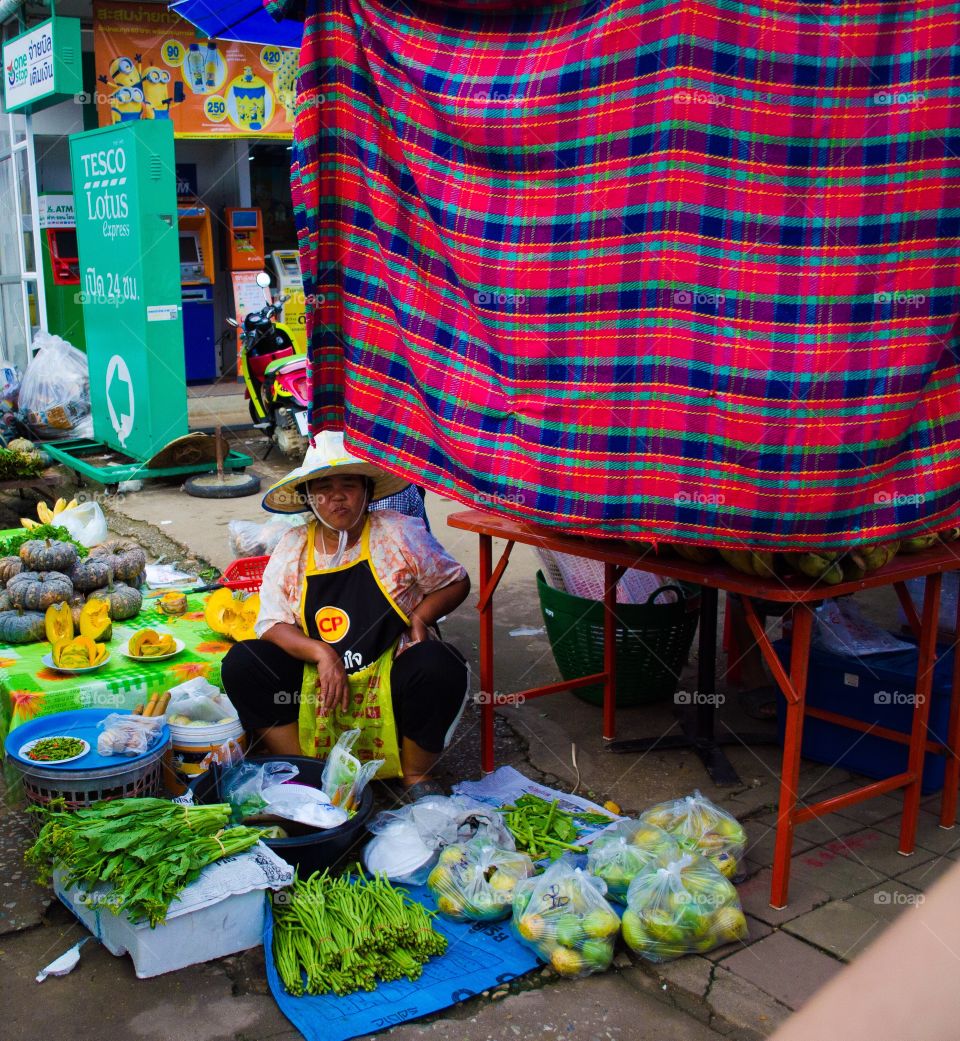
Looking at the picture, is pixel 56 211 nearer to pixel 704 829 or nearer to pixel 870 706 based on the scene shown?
pixel 870 706

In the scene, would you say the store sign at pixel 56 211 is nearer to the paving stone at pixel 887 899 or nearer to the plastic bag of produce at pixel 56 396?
the plastic bag of produce at pixel 56 396

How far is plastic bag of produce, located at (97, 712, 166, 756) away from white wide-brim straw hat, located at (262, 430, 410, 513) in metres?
0.98

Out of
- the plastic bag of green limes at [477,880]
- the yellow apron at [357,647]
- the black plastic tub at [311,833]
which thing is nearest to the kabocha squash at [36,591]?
the yellow apron at [357,647]

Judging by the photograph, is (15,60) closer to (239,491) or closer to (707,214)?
(239,491)

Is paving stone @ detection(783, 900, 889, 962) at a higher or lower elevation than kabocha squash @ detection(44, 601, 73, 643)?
lower

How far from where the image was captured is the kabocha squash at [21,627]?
4332 millimetres

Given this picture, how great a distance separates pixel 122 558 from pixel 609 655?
7.38ft

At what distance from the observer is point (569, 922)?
2.93m

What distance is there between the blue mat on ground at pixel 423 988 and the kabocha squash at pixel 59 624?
1.73m

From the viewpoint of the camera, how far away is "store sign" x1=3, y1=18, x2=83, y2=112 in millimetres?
8969

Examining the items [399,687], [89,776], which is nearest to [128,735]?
[89,776]

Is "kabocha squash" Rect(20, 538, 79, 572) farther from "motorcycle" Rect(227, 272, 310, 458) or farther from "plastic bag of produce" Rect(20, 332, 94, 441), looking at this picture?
"plastic bag of produce" Rect(20, 332, 94, 441)

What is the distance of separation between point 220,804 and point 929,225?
2.54 m

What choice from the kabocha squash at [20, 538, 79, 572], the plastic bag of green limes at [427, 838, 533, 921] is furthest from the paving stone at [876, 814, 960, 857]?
the kabocha squash at [20, 538, 79, 572]
